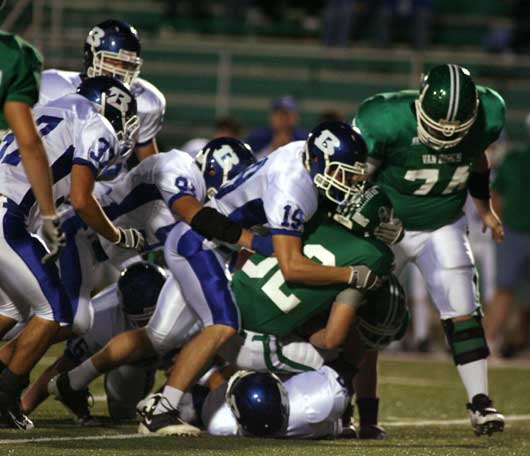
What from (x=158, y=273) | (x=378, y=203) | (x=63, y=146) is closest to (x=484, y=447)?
(x=378, y=203)

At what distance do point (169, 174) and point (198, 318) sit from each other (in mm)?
624

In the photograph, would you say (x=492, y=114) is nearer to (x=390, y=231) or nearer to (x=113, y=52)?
(x=390, y=231)

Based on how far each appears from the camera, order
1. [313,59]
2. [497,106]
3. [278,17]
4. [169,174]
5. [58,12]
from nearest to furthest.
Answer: [169,174]
[497,106]
[58,12]
[313,59]
[278,17]

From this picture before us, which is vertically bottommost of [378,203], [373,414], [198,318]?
[373,414]

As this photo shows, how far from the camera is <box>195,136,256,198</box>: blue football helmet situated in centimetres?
604

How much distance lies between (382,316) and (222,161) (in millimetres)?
1037

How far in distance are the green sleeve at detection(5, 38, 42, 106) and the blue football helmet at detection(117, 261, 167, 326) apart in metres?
1.34

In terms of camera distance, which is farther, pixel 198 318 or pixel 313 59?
pixel 313 59

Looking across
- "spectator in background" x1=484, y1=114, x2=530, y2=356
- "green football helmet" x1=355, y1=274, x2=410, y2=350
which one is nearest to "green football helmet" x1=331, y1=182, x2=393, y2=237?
"green football helmet" x1=355, y1=274, x2=410, y2=350

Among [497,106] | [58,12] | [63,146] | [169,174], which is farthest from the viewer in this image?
[58,12]

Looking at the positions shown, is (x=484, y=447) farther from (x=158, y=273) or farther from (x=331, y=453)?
(x=158, y=273)

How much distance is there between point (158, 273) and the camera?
19.6 ft

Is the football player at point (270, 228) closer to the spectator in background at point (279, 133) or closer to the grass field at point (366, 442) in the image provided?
the grass field at point (366, 442)

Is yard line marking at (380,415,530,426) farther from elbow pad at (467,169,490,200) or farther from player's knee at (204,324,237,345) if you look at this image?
player's knee at (204,324,237,345)
